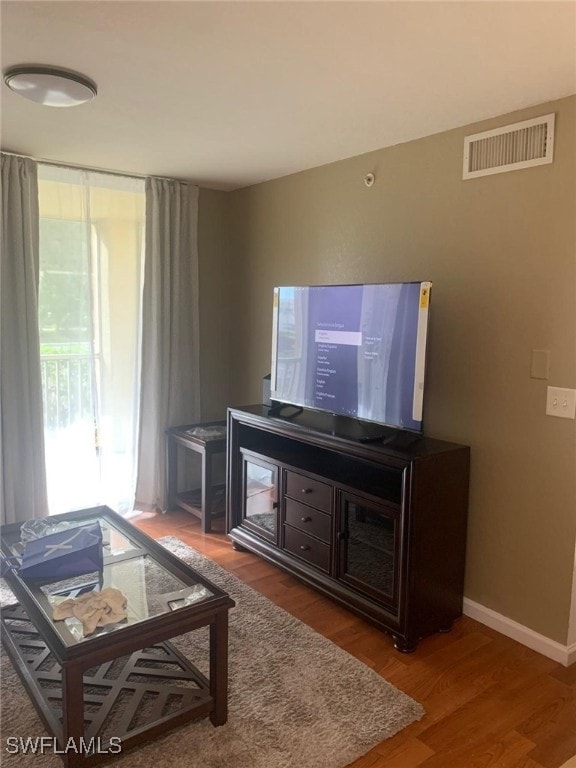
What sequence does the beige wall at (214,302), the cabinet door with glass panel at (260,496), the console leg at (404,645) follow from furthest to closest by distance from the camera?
the beige wall at (214,302) → the cabinet door with glass panel at (260,496) → the console leg at (404,645)

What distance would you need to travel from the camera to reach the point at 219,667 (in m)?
1.96

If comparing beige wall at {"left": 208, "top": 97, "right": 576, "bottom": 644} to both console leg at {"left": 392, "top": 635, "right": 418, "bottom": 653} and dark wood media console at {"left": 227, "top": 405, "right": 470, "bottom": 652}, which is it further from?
console leg at {"left": 392, "top": 635, "right": 418, "bottom": 653}

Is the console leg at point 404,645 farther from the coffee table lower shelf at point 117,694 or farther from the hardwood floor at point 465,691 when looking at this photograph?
the coffee table lower shelf at point 117,694

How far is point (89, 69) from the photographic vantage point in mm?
2109

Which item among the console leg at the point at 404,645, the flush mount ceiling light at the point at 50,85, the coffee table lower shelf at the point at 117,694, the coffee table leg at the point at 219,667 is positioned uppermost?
the flush mount ceiling light at the point at 50,85

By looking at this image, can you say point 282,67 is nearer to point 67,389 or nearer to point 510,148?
point 510,148

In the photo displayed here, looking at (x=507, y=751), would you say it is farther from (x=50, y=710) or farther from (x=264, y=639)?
(x=50, y=710)

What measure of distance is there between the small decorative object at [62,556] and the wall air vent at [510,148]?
2226 millimetres

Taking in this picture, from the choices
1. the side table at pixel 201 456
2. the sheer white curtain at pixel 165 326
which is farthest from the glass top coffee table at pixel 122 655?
the sheer white curtain at pixel 165 326

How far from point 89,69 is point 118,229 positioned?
1.73 meters

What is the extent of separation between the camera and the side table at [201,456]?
3.74m

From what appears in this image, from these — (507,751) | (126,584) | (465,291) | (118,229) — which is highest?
(118,229)

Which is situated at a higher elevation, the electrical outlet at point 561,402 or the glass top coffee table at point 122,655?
the electrical outlet at point 561,402

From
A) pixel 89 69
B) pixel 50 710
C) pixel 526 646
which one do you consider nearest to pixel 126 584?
pixel 50 710
